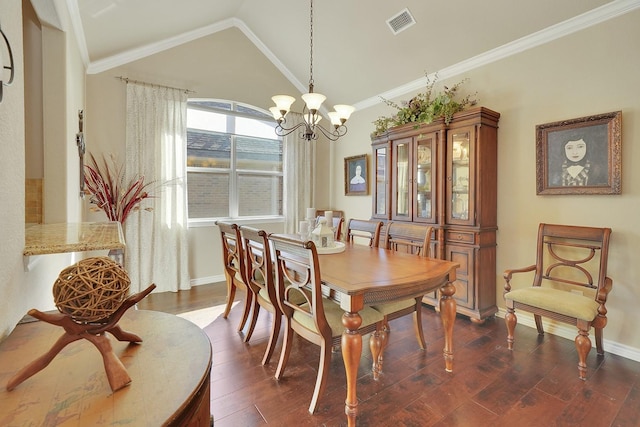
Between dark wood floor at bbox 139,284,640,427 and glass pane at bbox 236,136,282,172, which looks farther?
glass pane at bbox 236,136,282,172

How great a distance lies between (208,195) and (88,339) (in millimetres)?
3880

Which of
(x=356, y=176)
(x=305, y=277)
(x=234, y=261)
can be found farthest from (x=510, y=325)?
(x=356, y=176)

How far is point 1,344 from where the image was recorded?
0.90 m

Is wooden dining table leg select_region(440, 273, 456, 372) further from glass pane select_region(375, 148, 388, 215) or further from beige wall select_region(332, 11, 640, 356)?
glass pane select_region(375, 148, 388, 215)

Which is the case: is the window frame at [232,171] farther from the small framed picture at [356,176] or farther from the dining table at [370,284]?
the dining table at [370,284]

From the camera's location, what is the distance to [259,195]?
193 inches

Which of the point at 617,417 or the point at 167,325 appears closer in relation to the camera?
the point at 167,325

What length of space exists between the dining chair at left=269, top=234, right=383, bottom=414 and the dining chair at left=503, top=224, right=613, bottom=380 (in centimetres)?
135

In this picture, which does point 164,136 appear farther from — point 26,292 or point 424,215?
point 424,215

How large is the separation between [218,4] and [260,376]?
4.05 meters

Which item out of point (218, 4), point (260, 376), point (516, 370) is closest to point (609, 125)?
point (516, 370)

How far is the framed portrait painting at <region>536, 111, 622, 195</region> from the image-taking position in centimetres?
242

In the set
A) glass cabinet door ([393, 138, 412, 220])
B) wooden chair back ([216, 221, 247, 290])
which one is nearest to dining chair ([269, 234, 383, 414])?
wooden chair back ([216, 221, 247, 290])

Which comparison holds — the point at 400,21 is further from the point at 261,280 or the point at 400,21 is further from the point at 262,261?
the point at 261,280
